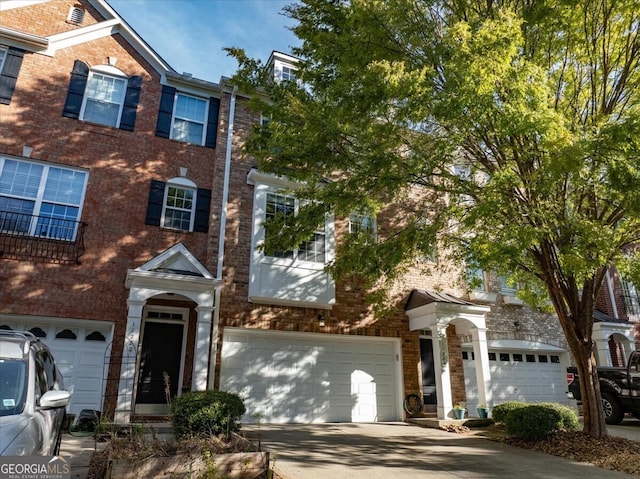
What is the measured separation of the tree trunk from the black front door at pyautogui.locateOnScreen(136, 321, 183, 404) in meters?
9.32

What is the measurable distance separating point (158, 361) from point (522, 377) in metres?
12.4

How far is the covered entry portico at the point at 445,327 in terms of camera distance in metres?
12.1

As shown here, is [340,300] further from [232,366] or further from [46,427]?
[46,427]

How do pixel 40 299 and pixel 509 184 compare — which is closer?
pixel 509 184

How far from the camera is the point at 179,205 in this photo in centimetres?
1225

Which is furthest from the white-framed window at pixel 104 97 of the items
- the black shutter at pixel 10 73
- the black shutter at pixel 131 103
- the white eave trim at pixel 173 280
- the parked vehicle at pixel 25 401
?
the parked vehicle at pixel 25 401

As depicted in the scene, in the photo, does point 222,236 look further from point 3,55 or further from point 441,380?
point 3,55

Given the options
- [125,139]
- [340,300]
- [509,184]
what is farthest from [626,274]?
[125,139]

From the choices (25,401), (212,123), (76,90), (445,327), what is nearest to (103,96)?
(76,90)

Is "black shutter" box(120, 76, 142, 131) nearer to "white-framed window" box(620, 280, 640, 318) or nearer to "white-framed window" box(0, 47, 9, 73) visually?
"white-framed window" box(0, 47, 9, 73)

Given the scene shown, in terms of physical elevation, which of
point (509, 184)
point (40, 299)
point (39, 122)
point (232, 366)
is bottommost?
point (232, 366)

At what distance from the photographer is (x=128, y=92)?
1254 centimetres

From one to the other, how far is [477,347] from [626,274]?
5234mm

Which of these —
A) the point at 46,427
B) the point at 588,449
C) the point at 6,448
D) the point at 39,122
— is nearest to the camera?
the point at 6,448
